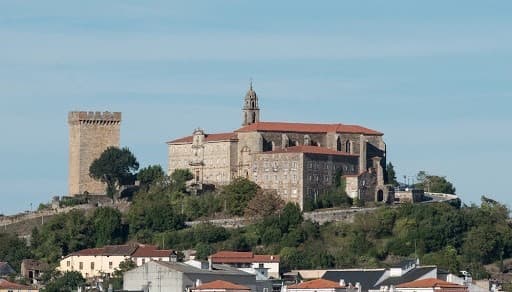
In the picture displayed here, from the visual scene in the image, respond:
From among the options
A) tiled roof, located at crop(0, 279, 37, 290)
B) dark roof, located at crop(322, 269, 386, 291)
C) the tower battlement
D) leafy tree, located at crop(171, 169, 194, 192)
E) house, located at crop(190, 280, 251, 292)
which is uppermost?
the tower battlement

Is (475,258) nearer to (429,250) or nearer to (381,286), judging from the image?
(429,250)

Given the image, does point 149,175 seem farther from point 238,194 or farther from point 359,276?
point 359,276

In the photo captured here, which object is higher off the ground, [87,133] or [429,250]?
[87,133]

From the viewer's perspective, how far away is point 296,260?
99.8m

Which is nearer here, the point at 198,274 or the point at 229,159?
the point at 198,274

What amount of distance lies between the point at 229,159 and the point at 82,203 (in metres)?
9.00

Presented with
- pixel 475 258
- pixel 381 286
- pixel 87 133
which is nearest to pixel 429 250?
pixel 475 258

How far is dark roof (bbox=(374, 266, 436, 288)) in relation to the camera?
84750 mm

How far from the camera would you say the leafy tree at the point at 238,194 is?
108m

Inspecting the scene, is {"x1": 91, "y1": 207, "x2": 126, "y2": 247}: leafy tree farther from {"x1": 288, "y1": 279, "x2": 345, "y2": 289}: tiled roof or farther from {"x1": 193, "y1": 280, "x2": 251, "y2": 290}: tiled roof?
{"x1": 193, "y1": 280, "x2": 251, "y2": 290}: tiled roof

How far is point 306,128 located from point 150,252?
16937mm

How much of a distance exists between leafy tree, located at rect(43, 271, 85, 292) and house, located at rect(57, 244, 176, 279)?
3.14 metres

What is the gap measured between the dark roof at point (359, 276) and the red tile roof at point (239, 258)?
16.7 ft

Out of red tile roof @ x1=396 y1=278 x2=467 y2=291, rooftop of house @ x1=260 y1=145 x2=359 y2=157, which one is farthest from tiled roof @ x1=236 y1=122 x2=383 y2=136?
red tile roof @ x1=396 y1=278 x2=467 y2=291
